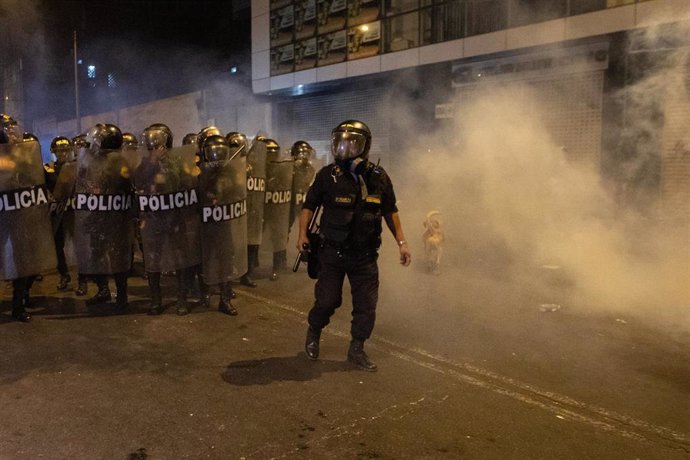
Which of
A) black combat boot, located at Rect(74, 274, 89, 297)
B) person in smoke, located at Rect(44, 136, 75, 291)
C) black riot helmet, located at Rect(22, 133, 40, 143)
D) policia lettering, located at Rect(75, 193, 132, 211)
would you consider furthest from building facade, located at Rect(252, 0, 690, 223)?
black riot helmet, located at Rect(22, 133, 40, 143)

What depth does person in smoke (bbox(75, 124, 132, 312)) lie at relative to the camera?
5.38 m

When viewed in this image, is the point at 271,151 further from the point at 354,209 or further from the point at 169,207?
the point at 354,209

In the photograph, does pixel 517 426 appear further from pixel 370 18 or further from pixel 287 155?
pixel 370 18

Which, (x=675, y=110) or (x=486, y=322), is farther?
(x=675, y=110)

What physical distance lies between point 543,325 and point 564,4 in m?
6.69

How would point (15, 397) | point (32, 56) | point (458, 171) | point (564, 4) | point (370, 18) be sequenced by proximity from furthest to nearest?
point (32, 56) → point (370, 18) → point (458, 171) → point (564, 4) → point (15, 397)

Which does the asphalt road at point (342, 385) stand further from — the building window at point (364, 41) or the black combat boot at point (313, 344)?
the building window at point (364, 41)

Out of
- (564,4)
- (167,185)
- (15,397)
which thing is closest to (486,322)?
(167,185)

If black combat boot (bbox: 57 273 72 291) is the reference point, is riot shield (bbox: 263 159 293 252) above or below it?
above

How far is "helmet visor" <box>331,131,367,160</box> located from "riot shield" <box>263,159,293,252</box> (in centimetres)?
325

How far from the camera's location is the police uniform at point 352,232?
13.0 feet

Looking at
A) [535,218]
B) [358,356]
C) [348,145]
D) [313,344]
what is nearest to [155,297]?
[313,344]

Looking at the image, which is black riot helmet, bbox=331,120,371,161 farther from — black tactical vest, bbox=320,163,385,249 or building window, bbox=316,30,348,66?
building window, bbox=316,30,348,66

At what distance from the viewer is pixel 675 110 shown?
856cm
